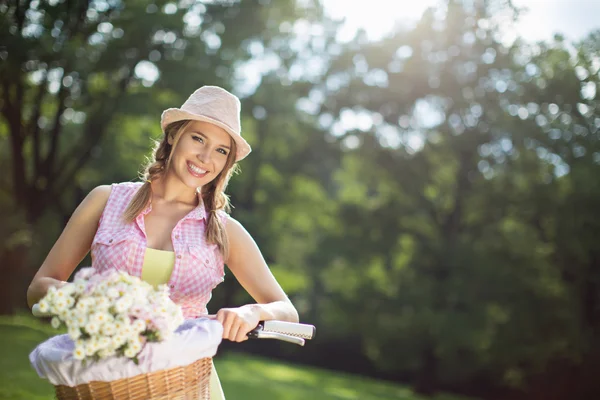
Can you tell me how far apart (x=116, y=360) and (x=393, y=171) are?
1956 centimetres

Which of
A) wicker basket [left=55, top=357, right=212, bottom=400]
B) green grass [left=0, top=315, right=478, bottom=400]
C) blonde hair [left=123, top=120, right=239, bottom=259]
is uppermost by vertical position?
blonde hair [left=123, top=120, right=239, bottom=259]

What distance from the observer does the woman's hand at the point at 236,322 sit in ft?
7.39

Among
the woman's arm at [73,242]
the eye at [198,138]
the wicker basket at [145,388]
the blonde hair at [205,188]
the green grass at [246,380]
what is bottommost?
the green grass at [246,380]

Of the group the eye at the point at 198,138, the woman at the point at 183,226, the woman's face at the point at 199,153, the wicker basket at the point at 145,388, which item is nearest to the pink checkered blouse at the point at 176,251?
the woman at the point at 183,226

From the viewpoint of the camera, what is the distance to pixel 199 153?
2.74 m

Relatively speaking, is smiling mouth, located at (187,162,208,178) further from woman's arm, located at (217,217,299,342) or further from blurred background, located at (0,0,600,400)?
blurred background, located at (0,0,600,400)

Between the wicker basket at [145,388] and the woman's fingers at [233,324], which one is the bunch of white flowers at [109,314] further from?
the woman's fingers at [233,324]

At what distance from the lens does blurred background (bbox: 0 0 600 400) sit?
15.8 meters

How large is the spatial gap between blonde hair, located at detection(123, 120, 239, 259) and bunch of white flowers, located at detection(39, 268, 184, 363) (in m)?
0.68

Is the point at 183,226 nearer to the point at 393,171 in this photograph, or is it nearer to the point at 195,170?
the point at 195,170

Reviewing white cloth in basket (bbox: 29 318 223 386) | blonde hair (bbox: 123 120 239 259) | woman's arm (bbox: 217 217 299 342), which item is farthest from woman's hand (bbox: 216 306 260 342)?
blonde hair (bbox: 123 120 239 259)

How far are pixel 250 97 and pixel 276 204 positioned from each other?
13.6ft

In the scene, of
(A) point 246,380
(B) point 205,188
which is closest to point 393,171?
(A) point 246,380

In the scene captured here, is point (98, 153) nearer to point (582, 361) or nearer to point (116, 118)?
point (116, 118)
